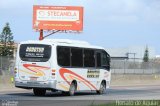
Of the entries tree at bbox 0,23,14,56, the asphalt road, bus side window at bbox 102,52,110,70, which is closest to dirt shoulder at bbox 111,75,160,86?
bus side window at bbox 102,52,110,70

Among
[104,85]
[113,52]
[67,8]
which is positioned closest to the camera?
[104,85]

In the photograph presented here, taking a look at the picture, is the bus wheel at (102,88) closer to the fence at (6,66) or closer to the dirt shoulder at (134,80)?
the fence at (6,66)

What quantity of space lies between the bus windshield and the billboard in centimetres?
4786

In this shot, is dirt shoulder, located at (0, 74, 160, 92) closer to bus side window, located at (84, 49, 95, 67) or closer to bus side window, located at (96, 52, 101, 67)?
bus side window, located at (96, 52, 101, 67)

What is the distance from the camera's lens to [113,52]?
485ft

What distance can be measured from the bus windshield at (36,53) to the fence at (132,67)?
29678 mm

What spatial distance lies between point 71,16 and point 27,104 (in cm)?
5520

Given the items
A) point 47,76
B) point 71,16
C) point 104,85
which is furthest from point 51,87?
point 71,16

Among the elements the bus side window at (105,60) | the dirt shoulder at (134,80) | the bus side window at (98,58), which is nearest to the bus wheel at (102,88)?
the bus side window at (105,60)

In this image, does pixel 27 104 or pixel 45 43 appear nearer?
pixel 27 104

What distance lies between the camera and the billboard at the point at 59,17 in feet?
249

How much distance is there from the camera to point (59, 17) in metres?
76.1

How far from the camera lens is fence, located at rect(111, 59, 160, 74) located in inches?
2364

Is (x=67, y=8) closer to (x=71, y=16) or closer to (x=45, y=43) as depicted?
(x=71, y=16)
